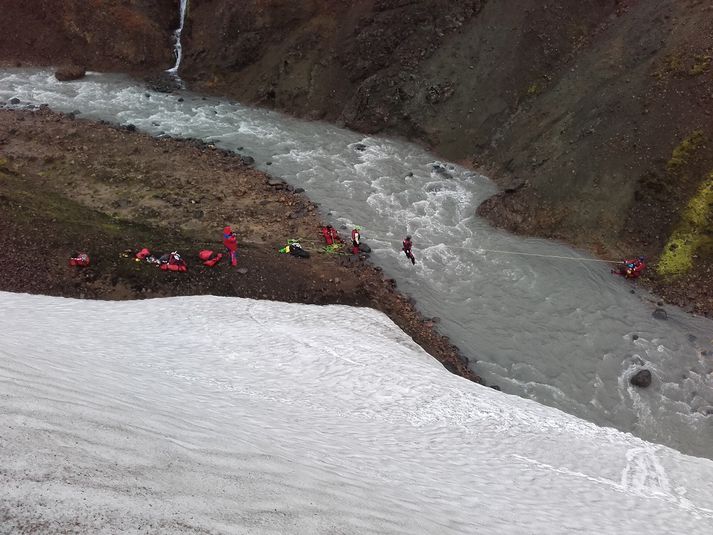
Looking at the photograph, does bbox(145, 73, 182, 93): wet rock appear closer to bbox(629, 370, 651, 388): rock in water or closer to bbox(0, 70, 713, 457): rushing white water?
bbox(0, 70, 713, 457): rushing white water

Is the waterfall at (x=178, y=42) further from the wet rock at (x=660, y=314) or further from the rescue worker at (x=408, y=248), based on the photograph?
the wet rock at (x=660, y=314)

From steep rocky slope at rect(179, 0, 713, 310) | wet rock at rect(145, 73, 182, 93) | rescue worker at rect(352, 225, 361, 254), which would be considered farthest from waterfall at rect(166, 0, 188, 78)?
rescue worker at rect(352, 225, 361, 254)

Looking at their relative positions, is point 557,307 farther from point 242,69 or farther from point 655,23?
point 242,69

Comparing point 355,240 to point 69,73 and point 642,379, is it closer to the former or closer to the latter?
point 642,379

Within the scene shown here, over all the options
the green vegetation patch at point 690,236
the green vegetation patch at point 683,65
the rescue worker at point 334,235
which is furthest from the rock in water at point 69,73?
the green vegetation patch at point 690,236

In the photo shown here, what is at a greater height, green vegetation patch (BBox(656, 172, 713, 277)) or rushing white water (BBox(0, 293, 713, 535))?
green vegetation patch (BBox(656, 172, 713, 277))

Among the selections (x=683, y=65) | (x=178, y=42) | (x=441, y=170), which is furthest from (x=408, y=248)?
(x=178, y=42)
